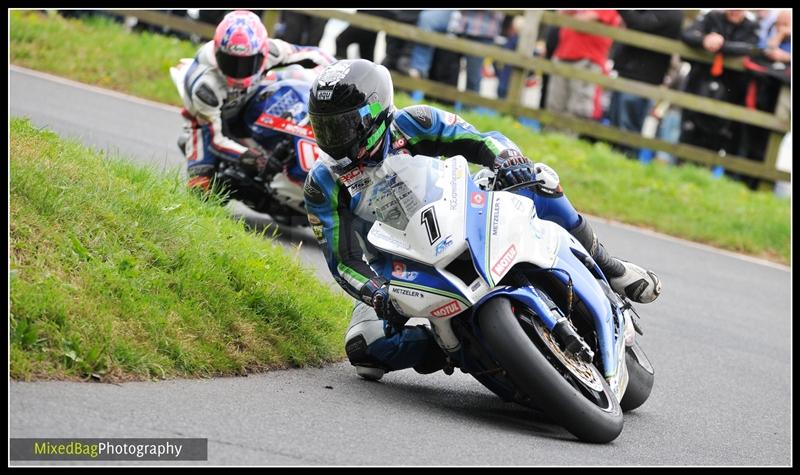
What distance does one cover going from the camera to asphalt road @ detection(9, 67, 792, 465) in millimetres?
4586

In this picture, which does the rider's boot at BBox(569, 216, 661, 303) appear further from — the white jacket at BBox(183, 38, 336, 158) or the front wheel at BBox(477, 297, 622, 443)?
the white jacket at BBox(183, 38, 336, 158)

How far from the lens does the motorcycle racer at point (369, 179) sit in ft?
18.5

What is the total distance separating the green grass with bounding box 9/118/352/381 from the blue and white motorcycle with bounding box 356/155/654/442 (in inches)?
35.6

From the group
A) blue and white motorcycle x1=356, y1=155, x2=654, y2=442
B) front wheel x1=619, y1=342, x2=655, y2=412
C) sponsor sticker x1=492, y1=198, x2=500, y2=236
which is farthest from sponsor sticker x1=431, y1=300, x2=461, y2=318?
front wheel x1=619, y1=342, x2=655, y2=412

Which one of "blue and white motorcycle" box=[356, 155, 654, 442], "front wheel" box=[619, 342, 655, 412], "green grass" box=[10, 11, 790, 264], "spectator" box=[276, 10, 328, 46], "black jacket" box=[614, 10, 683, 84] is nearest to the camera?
"blue and white motorcycle" box=[356, 155, 654, 442]

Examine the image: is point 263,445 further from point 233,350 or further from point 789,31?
point 789,31

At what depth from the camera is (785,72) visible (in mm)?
14727

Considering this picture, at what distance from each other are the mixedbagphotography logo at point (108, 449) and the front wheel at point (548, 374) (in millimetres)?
1432

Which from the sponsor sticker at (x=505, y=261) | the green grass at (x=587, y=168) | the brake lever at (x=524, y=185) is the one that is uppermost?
the brake lever at (x=524, y=185)

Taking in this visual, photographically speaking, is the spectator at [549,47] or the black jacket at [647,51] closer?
the black jacket at [647,51]

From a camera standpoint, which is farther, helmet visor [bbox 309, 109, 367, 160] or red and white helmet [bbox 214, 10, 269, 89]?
red and white helmet [bbox 214, 10, 269, 89]

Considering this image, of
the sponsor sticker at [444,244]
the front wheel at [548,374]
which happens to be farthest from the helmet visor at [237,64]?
the front wheel at [548,374]

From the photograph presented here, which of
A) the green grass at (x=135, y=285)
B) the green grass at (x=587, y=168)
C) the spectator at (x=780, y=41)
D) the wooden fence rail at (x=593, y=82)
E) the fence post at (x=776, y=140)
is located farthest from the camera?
the wooden fence rail at (x=593, y=82)

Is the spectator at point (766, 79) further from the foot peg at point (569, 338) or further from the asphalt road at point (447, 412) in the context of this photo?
the foot peg at point (569, 338)
